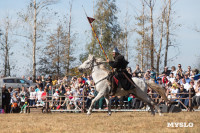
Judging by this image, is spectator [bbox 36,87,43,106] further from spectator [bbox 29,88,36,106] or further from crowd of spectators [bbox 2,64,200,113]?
spectator [bbox 29,88,36,106]

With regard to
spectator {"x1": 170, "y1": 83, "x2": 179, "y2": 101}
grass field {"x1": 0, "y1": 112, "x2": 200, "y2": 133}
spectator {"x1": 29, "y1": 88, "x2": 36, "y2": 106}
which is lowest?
grass field {"x1": 0, "y1": 112, "x2": 200, "y2": 133}

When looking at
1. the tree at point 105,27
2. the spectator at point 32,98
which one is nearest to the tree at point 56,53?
the tree at point 105,27

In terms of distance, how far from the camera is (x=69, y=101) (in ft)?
72.6

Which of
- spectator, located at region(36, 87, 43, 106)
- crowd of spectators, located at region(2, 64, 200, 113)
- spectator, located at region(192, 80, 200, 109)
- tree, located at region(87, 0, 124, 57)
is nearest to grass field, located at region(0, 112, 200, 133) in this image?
spectator, located at region(192, 80, 200, 109)

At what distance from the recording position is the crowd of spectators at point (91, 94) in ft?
64.0

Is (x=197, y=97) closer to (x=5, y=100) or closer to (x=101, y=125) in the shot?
(x=101, y=125)

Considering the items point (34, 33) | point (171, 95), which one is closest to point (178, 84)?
point (171, 95)

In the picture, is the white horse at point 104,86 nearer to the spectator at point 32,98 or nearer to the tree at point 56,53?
the spectator at point 32,98

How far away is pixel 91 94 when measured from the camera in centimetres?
2138

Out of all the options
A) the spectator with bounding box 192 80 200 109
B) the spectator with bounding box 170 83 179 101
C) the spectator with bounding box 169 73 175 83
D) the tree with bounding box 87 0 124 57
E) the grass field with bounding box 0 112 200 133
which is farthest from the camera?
the tree with bounding box 87 0 124 57

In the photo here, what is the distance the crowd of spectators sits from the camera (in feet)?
64.0

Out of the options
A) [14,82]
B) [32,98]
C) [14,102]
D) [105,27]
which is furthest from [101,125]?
[105,27]

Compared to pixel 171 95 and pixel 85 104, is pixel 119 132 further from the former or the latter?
pixel 85 104

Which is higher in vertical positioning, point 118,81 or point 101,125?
point 118,81
